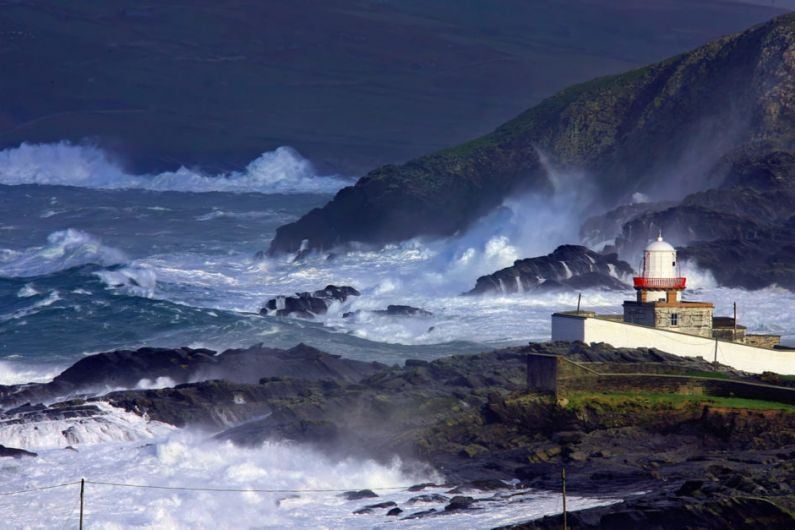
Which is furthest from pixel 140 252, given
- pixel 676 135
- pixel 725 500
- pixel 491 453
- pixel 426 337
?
pixel 725 500

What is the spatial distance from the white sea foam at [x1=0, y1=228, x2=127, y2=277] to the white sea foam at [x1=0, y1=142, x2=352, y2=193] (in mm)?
45908

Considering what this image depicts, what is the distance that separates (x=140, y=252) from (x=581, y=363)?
5170 centimetres

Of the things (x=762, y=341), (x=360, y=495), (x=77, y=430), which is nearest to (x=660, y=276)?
(x=762, y=341)

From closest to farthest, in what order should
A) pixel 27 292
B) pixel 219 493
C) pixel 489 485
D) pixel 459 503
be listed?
pixel 459 503 < pixel 489 485 < pixel 219 493 < pixel 27 292

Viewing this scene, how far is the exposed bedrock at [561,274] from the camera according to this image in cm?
6581

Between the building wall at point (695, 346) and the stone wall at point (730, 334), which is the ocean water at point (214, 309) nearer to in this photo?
the building wall at point (695, 346)

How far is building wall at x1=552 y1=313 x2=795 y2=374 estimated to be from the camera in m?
41.5

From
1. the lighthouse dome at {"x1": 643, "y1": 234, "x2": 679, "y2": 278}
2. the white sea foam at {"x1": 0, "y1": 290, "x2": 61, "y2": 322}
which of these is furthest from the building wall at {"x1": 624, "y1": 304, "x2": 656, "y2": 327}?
the white sea foam at {"x1": 0, "y1": 290, "x2": 61, "y2": 322}

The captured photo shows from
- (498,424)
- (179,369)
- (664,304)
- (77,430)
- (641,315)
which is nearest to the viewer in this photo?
(498,424)

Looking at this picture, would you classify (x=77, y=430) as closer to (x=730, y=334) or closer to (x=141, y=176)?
(x=730, y=334)

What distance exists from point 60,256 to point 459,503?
167 ft

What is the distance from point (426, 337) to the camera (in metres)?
58.3

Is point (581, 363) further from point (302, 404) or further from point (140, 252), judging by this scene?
point (140, 252)

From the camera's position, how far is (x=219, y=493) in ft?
117
